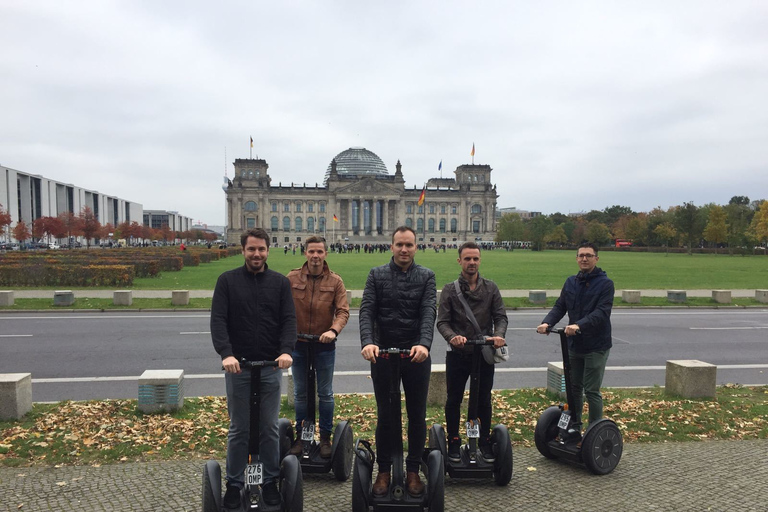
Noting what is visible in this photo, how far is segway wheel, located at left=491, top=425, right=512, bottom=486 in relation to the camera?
17.4ft

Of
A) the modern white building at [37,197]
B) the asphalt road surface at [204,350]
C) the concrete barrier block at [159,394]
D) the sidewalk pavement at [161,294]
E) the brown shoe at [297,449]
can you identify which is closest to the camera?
the brown shoe at [297,449]

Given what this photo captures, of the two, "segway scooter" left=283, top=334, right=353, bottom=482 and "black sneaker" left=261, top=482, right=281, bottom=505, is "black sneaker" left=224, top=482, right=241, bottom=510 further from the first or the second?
"segway scooter" left=283, top=334, right=353, bottom=482

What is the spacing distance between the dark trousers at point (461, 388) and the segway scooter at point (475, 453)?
0.12 m

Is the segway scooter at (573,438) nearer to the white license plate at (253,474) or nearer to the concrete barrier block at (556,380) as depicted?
the concrete barrier block at (556,380)

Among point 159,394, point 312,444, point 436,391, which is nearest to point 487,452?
point 312,444

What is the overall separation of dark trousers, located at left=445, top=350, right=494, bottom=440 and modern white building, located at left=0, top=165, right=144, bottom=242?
108 metres

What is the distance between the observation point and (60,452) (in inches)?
237

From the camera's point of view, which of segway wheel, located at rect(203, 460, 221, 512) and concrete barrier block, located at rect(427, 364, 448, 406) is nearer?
segway wheel, located at rect(203, 460, 221, 512)

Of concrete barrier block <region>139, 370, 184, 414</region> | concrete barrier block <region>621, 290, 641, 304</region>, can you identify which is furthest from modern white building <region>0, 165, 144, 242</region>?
concrete barrier block <region>139, 370, 184, 414</region>

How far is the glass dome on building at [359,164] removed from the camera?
163750 millimetres

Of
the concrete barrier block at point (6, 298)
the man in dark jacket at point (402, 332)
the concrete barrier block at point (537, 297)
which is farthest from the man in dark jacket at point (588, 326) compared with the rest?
the concrete barrier block at point (6, 298)

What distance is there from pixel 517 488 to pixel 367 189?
5531 inches

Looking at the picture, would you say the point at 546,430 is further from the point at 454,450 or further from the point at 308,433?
the point at 308,433

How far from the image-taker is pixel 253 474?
438 centimetres
